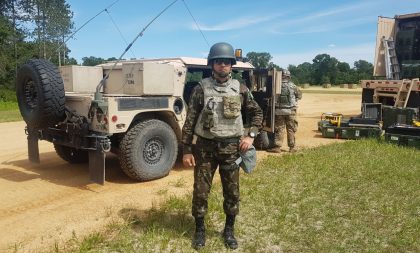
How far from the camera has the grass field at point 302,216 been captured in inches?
152

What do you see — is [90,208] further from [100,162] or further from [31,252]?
[31,252]

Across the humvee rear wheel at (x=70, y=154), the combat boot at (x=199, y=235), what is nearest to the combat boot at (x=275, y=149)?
the humvee rear wheel at (x=70, y=154)

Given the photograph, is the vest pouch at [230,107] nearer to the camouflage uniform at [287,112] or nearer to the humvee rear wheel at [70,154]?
the humvee rear wheel at [70,154]

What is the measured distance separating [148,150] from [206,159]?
7.78 feet

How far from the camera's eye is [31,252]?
12.1 ft

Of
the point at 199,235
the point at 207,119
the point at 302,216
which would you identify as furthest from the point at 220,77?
the point at 302,216

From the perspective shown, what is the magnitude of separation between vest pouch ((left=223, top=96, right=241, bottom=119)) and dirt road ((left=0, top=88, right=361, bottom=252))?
181 cm

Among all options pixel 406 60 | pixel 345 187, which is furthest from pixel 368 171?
pixel 406 60

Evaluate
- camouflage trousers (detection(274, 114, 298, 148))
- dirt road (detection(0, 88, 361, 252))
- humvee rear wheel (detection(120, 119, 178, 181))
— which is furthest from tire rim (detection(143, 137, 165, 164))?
camouflage trousers (detection(274, 114, 298, 148))

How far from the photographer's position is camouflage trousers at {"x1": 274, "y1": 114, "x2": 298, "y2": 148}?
8492 millimetres

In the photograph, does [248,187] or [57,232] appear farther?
[248,187]

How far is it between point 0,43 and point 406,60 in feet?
95.2

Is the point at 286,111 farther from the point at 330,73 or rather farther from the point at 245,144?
the point at 330,73

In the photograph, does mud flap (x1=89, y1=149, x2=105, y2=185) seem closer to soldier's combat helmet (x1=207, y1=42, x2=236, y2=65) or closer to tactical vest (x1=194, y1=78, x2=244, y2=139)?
tactical vest (x1=194, y1=78, x2=244, y2=139)
